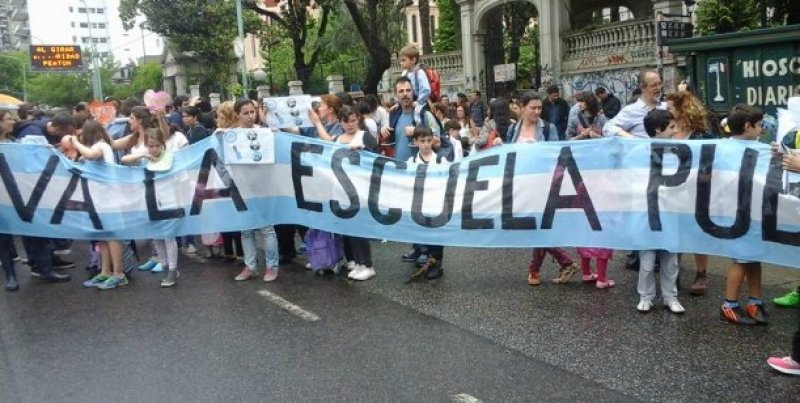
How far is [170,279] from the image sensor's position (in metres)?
7.57

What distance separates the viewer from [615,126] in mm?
6656

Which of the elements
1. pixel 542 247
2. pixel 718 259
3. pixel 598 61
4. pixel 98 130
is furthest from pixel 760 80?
pixel 598 61

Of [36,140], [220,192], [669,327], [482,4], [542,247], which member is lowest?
[669,327]

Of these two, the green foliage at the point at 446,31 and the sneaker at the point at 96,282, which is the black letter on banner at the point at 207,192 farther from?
the green foliage at the point at 446,31

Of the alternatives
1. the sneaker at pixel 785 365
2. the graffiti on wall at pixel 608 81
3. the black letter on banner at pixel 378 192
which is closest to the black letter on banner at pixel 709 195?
the sneaker at pixel 785 365

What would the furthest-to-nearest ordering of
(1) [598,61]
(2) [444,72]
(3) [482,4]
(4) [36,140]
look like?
(2) [444,72] → (3) [482,4] → (1) [598,61] → (4) [36,140]

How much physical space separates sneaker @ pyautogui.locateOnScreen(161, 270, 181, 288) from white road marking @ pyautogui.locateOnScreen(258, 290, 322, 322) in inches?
40.6

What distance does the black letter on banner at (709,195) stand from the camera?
17.8 ft

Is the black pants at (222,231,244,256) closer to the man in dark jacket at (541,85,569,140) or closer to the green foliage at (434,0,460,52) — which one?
the man in dark jacket at (541,85,569,140)

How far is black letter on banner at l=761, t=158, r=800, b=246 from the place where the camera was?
207 inches

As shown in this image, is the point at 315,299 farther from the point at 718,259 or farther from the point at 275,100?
the point at 718,259

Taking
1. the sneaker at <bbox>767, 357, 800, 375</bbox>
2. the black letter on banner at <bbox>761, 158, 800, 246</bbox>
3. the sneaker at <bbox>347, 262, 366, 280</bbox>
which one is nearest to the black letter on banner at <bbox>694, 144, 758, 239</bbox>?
the black letter on banner at <bbox>761, 158, 800, 246</bbox>

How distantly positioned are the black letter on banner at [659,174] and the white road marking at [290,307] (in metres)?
2.72

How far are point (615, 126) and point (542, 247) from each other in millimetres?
1228
